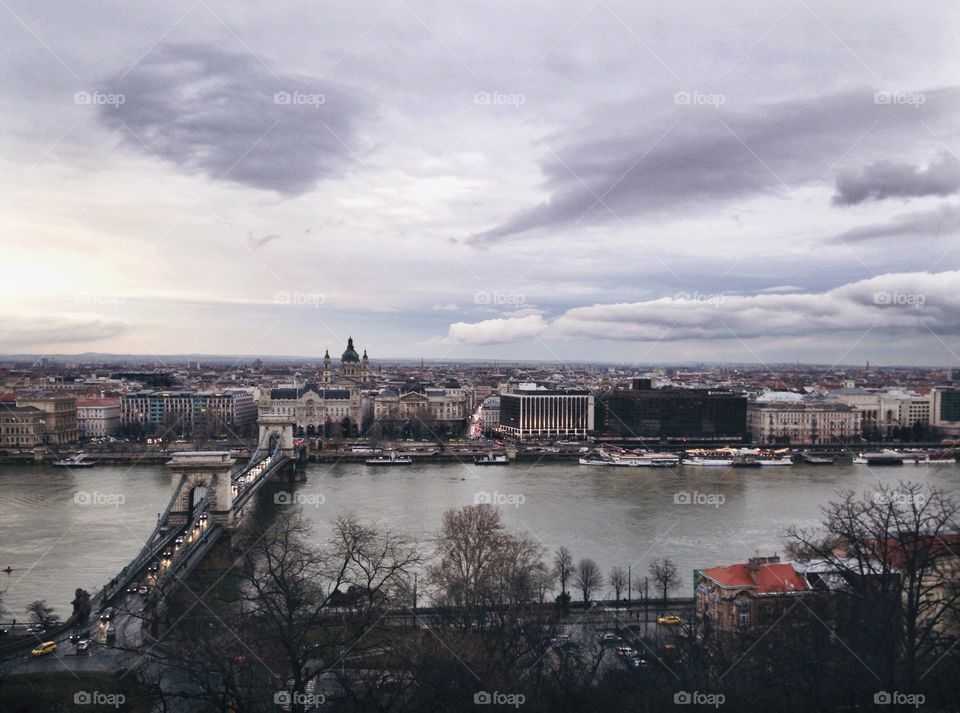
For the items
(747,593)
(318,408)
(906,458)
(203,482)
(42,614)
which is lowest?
(906,458)

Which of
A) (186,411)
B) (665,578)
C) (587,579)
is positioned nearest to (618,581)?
(587,579)

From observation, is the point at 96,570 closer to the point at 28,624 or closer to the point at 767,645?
the point at 28,624

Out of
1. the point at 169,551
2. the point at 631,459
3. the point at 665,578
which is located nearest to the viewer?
the point at 665,578

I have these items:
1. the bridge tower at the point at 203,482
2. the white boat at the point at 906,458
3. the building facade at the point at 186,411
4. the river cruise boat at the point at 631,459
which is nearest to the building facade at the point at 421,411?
the building facade at the point at 186,411

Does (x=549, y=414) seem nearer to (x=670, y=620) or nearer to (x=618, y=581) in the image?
(x=618, y=581)

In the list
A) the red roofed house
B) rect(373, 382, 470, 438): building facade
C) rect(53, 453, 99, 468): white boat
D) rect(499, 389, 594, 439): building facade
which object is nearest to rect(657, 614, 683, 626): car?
the red roofed house

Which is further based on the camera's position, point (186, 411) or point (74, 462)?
point (186, 411)

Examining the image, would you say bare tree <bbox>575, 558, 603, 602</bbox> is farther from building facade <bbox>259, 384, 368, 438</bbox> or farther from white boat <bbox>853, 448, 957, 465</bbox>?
building facade <bbox>259, 384, 368, 438</bbox>

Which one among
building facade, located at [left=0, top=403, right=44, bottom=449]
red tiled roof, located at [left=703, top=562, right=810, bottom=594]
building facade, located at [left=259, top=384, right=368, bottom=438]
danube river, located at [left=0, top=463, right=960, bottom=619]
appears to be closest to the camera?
red tiled roof, located at [left=703, top=562, right=810, bottom=594]
